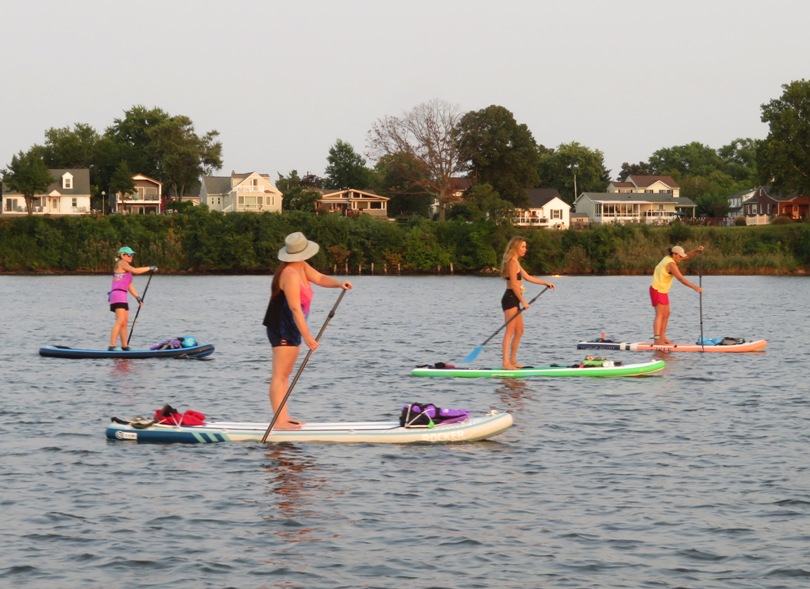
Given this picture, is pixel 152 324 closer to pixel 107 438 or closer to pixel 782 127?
pixel 107 438

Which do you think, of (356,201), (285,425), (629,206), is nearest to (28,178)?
(356,201)

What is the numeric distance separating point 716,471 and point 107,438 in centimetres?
748

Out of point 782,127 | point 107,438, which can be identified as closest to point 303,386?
point 107,438

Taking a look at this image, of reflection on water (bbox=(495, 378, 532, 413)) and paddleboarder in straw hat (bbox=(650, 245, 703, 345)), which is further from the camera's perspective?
paddleboarder in straw hat (bbox=(650, 245, 703, 345))

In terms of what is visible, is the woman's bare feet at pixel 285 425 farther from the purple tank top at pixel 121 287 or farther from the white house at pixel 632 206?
the white house at pixel 632 206

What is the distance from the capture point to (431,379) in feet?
72.5

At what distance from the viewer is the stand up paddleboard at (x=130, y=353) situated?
2496 centimetres

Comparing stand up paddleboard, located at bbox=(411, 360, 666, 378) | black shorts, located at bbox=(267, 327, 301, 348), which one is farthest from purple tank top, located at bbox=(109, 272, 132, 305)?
black shorts, located at bbox=(267, 327, 301, 348)

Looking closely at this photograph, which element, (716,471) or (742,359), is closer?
(716,471)


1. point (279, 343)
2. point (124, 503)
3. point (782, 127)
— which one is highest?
point (782, 127)

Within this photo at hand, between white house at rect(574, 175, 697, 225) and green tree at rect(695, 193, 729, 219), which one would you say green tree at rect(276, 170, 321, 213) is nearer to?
white house at rect(574, 175, 697, 225)

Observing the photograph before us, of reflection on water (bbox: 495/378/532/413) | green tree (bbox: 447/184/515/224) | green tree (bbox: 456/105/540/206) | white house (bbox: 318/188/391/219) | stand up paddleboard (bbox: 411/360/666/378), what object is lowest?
reflection on water (bbox: 495/378/532/413)

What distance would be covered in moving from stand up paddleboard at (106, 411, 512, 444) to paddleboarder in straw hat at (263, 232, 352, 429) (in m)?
0.63

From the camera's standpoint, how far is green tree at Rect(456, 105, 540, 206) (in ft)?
376
